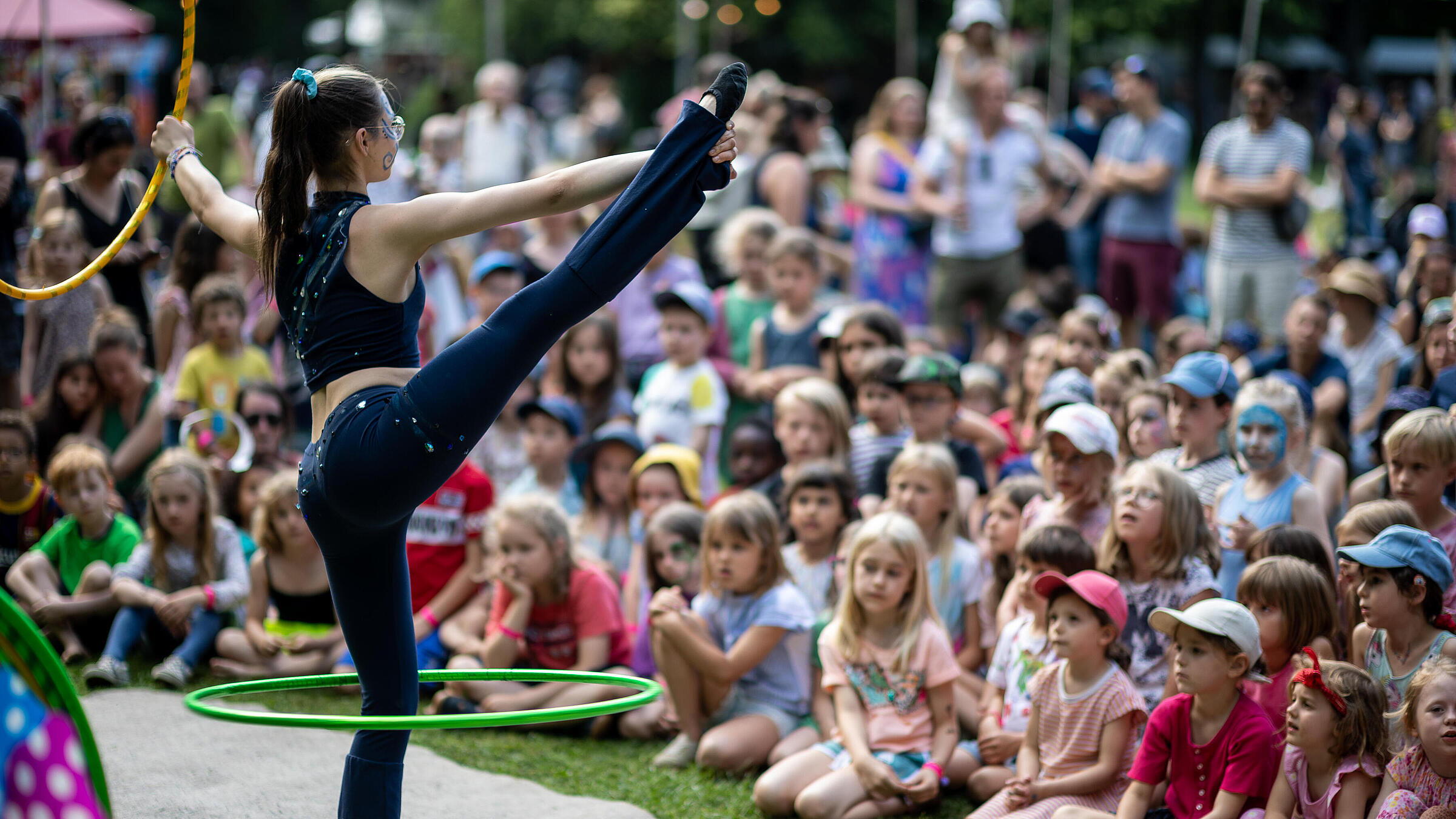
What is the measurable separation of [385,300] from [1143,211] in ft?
24.7

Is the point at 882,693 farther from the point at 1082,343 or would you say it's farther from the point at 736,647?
the point at 1082,343

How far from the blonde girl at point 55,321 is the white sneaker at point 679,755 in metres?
4.37

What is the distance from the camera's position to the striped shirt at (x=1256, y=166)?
8.69 m

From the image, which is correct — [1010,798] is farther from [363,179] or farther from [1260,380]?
[363,179]

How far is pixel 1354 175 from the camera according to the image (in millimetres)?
12859

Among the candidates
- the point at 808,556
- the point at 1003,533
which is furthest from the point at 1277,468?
the point at 808,556

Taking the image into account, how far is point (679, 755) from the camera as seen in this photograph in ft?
17.6

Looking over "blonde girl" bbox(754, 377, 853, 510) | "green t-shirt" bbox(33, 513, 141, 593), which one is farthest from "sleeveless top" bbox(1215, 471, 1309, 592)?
"green t-shirt" bbox(33, 513, 141, 593)

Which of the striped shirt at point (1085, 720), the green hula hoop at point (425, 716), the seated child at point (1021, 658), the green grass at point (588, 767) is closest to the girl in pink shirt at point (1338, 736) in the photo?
the striped shirt at point (1085, 720)

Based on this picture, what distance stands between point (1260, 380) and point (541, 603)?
10.2ft

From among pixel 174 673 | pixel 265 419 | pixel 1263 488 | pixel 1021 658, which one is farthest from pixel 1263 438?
pixel 265 419

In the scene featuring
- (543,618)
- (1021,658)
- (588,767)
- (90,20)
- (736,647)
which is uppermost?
(90,20)

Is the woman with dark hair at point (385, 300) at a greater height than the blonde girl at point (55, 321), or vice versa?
the woman with dark hair at point (385, 300)

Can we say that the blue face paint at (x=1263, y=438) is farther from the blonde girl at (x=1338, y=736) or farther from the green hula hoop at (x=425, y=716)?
the green hula hoop at (x=425, y=716)
